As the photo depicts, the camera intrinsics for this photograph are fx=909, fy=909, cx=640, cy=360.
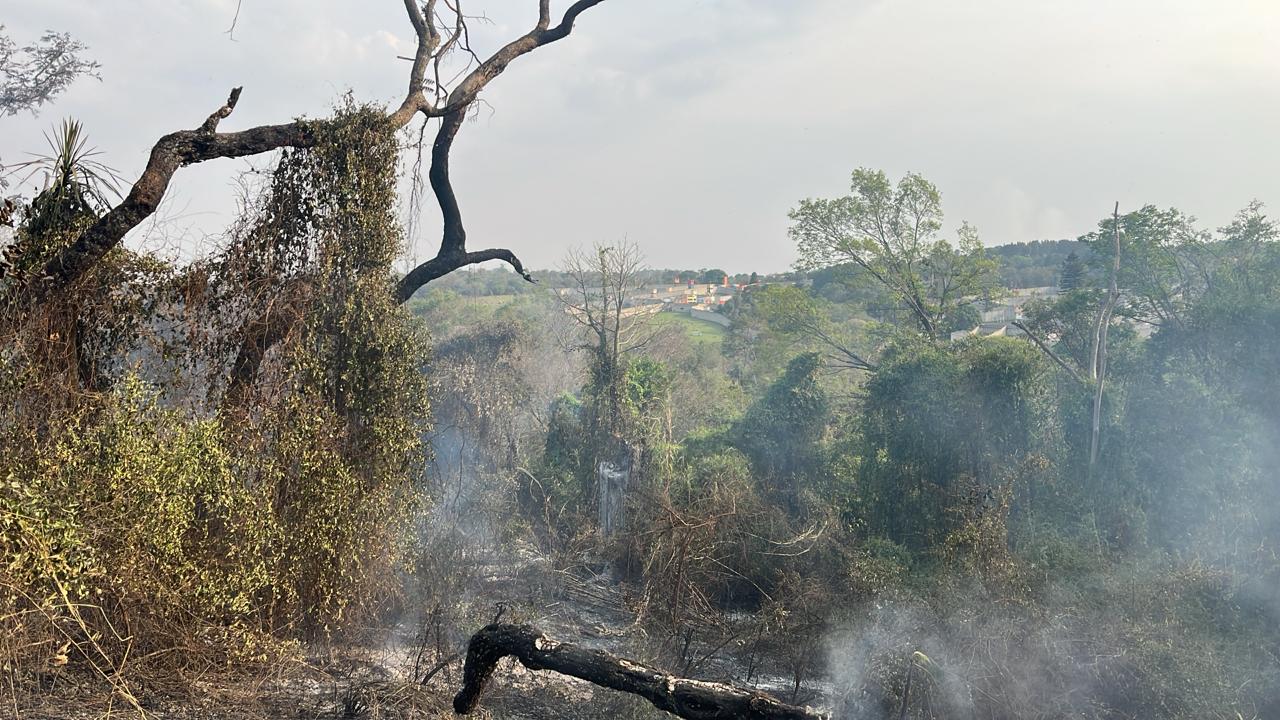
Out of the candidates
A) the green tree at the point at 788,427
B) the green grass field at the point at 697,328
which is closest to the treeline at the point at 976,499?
the green tree at the point at 788,427

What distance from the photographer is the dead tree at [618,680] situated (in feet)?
17.9

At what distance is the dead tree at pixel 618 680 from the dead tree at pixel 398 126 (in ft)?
10.6

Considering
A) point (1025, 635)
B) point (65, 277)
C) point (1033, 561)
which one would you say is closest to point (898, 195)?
point (1033, 561)

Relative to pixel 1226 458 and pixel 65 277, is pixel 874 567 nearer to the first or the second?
pixel 1226 458

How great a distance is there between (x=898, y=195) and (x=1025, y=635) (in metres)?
16.6

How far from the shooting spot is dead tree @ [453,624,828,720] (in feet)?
17.9

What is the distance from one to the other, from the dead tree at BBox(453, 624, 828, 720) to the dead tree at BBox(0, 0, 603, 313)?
3.22 meters

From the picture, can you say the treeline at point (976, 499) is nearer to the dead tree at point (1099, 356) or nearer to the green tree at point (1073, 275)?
the dead tree at point (1099, 356)

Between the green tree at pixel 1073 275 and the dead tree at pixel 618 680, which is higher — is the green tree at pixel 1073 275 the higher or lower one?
the higher one

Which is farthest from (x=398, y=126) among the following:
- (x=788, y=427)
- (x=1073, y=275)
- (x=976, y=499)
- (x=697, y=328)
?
(x=697, y=328)

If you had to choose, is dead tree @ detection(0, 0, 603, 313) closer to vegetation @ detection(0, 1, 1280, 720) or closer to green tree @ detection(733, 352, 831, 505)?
vegetation @ detection(0, 1, 1280, 720)

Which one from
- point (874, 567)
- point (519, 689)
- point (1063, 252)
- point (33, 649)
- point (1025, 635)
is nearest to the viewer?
point (33, 649)

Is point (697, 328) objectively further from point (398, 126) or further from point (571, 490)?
point (398, 126)

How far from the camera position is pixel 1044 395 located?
51.2ft
